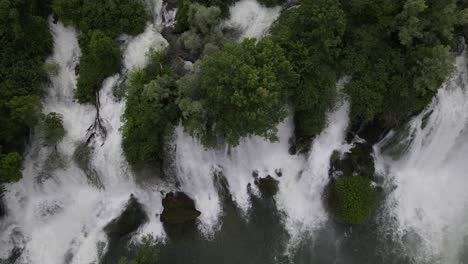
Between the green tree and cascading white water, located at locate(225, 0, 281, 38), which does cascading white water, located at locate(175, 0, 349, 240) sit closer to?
cascading white water, located at locate(225, 0, 281, 38)

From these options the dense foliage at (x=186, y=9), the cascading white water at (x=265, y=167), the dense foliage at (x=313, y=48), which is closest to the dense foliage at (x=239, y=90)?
the dense foliage at (x=313, y=48)

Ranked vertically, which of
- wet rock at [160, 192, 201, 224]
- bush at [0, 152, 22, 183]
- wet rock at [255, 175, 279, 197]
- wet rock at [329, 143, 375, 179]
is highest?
bush at [0, 152, 22, 183]

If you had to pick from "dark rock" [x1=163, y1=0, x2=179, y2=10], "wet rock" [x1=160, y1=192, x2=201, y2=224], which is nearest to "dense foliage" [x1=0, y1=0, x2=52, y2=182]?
"dark rock" [x1=163, y1=0, x2=179, y2=10]

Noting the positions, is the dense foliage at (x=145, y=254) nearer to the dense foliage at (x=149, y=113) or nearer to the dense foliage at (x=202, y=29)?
the dense foliage at (x=149, y=113)

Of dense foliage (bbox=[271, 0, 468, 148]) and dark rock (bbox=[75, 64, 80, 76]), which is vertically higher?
dark rock (bbox=[75, 64, 80, 76])

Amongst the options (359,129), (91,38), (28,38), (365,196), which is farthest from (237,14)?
(365,196)

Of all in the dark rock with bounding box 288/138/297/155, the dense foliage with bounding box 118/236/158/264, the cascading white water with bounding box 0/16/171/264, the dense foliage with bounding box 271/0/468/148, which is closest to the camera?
the dense foliage with bounding box 271/0/468/148

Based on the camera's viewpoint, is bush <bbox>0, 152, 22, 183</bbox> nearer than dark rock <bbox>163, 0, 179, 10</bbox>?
Yes
